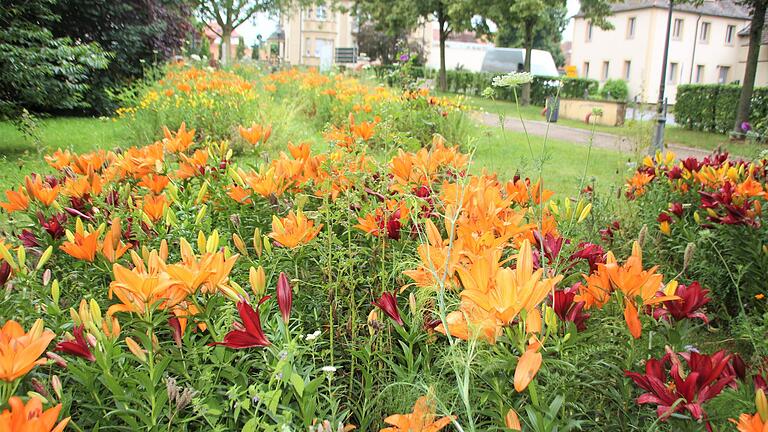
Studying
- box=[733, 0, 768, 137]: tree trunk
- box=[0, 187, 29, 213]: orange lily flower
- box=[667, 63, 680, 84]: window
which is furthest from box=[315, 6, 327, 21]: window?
box=[0, 187, 29, 213]: orange lily flower

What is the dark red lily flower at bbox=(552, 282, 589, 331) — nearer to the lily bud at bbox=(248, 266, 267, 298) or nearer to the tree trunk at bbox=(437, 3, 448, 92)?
the lily bud at bbox=(248, 266, 267, 298)

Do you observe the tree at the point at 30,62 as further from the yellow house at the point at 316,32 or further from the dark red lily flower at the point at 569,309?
the yellow house at the point at 316,32

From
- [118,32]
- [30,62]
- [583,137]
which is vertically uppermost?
→ [118,32]

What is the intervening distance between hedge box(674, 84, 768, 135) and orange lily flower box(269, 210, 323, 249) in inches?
649

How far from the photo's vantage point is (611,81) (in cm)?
3784

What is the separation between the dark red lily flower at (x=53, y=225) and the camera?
1.77 metres

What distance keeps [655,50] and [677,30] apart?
404 cm

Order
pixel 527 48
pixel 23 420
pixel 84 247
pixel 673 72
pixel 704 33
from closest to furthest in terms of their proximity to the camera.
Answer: pixel 23 420 < pixel 84 247 < pixel 527 48 < pixel 673 72 < pixel 704 33

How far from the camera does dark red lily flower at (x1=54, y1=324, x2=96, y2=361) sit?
1.11 m

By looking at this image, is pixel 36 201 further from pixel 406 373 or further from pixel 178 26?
pixel 178 26

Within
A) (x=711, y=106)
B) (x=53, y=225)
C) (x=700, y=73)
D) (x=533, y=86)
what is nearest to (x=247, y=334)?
(x=53, y=225)

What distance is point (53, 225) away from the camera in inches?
69.6

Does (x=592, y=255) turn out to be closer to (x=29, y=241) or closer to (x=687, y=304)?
(x=687, y=304)

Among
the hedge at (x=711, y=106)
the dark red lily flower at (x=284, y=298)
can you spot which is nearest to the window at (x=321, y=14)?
the hedge at (x=711, y=106)
